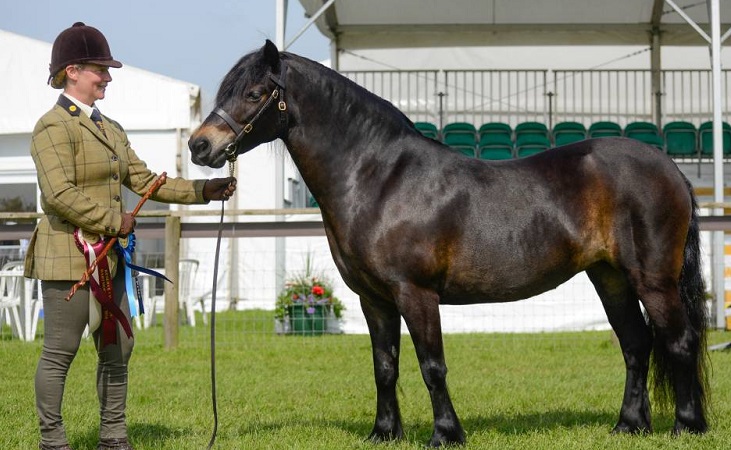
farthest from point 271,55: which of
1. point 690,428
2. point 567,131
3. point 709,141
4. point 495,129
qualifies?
point 709,141

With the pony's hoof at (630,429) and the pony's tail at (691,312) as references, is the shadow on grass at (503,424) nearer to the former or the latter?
the pony's hoof at (630,429)

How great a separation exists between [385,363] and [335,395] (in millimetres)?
1965

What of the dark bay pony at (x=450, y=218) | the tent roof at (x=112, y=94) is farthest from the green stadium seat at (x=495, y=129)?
the dark bay pony at (x=450, y=218)

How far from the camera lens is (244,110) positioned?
13.8ft

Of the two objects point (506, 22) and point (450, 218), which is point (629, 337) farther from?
point (506, 22)

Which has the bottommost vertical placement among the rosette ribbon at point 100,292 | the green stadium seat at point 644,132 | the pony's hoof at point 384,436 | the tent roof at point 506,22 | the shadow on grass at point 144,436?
the shadow on grass at point 144,436

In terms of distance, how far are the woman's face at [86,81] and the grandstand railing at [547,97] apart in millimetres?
12668

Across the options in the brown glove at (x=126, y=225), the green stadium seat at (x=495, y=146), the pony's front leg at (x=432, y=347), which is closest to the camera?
the brown glove at (x=126, y=225)

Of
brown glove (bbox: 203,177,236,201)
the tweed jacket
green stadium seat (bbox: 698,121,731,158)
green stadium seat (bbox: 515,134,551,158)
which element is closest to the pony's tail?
brown glove (bbox: 203,177,236,201)

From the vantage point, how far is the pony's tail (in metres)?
4.84

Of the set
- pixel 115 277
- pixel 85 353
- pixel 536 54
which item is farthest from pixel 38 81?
pixel 115 277

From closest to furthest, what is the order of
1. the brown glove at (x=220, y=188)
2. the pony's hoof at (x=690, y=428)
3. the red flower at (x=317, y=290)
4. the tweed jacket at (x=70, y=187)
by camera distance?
the tweed jacket at (x=70, y=187), the brown glove at (x=220, y=188), the pony's hoof at (x=690, y=428), the red flower at (x=317, y=290)

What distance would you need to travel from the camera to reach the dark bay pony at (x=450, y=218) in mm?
4250

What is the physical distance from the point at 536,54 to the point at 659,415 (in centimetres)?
1215
